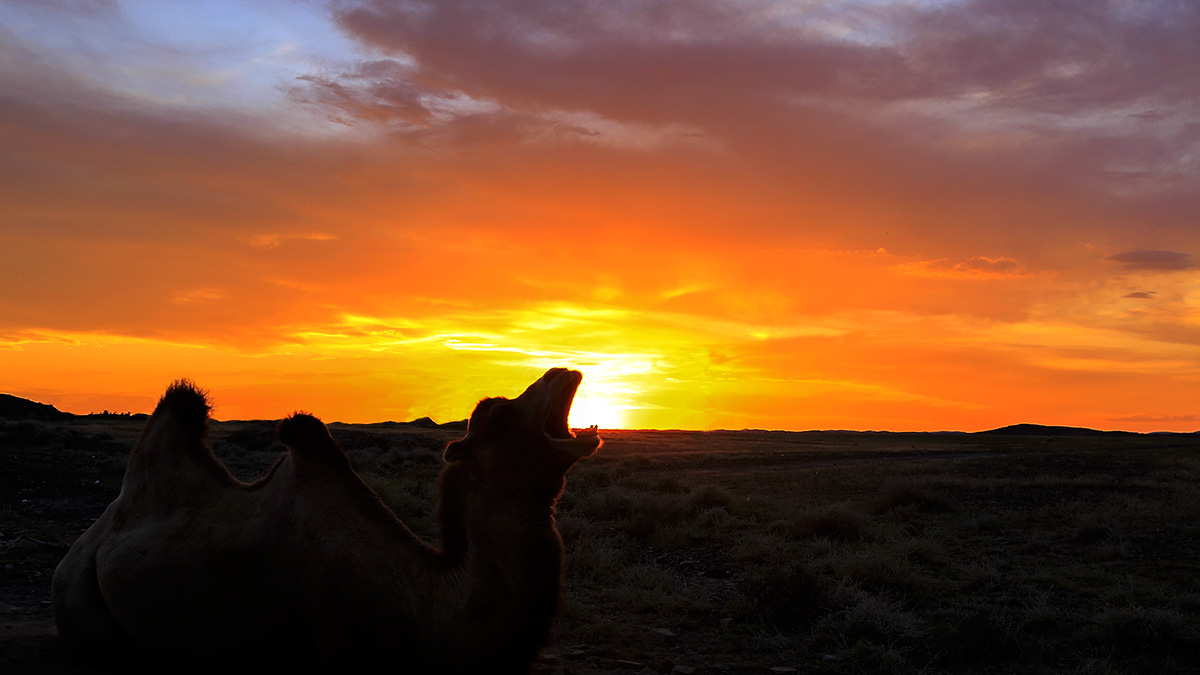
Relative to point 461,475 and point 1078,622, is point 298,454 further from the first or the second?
point 1078,622

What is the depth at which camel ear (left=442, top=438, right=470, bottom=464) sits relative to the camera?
4551 millimetres

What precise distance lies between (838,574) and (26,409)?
206 ft

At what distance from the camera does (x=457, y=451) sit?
4.56 meters

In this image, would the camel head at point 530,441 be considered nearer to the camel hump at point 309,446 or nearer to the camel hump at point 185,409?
the camel hump at point 309,446

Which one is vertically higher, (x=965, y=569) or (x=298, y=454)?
(x=298, y=454)

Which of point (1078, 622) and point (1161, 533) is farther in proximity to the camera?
point (1161, 533)

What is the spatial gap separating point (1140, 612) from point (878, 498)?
31.9 feet

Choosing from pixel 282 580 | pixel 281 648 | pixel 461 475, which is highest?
pixel 461 475

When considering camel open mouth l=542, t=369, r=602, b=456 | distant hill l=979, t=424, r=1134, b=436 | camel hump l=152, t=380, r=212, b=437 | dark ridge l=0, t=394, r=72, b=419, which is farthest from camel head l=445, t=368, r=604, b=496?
distant hill l=979, t=424, r=1134, b=436

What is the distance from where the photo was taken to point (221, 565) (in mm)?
4672

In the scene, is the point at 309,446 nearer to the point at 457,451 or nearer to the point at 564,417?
the point at 457,451

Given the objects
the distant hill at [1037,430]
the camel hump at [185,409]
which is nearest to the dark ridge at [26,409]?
the camel hump at [185,409]

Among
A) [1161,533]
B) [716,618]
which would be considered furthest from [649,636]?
[1161,533]

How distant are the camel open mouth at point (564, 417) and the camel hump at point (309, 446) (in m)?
1.27
